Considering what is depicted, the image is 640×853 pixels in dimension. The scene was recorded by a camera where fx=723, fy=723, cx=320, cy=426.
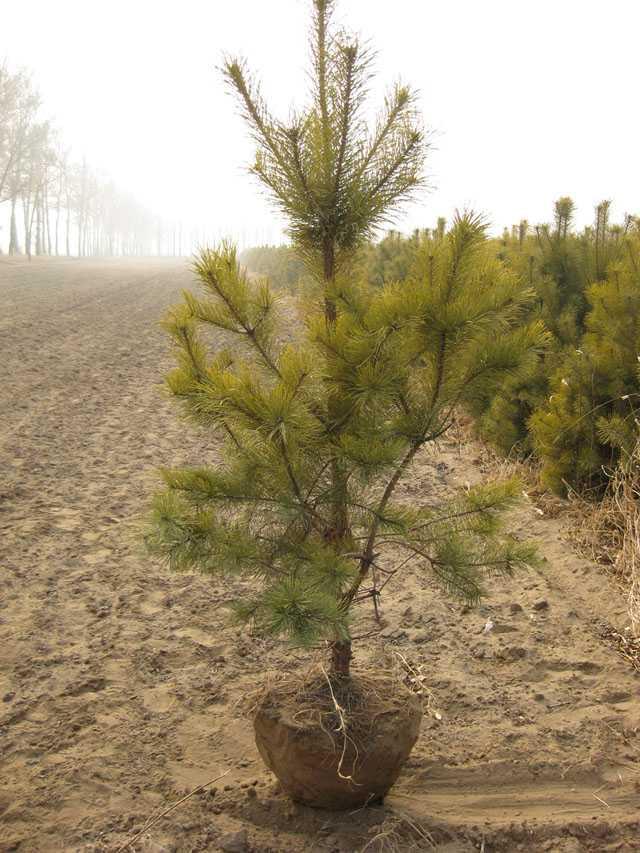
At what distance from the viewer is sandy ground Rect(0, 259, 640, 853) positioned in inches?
107

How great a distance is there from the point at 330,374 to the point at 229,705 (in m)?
1.96

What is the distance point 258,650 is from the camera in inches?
160

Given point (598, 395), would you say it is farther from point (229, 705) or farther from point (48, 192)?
point (48, 192)

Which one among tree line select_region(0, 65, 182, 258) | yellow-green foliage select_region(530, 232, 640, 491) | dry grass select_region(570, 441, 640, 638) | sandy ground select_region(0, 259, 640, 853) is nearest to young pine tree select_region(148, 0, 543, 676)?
sandy ground select_region(0, 259, 640, 853)

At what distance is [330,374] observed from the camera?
2.45 metres

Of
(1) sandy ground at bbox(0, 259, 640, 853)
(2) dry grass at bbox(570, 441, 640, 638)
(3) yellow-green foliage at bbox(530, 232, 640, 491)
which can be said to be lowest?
(1) sandy ground at bbox(0, 259, 640, 853)

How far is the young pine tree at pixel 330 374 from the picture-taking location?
238 cm

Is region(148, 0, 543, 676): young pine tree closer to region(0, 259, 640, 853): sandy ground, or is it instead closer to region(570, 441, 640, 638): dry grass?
region(0, 259, 640, 853): sandy ground

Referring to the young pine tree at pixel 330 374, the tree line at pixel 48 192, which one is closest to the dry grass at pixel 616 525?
the young pine tree at pixel 330 374

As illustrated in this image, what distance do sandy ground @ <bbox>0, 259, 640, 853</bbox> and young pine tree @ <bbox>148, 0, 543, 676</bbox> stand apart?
0.46m

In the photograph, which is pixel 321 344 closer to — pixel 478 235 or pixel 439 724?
pixel 478 235

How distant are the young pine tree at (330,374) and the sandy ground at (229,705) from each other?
0.46 meters

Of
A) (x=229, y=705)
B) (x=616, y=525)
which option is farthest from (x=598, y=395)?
(x=229, y=705)

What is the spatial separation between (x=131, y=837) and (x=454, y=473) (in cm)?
508
